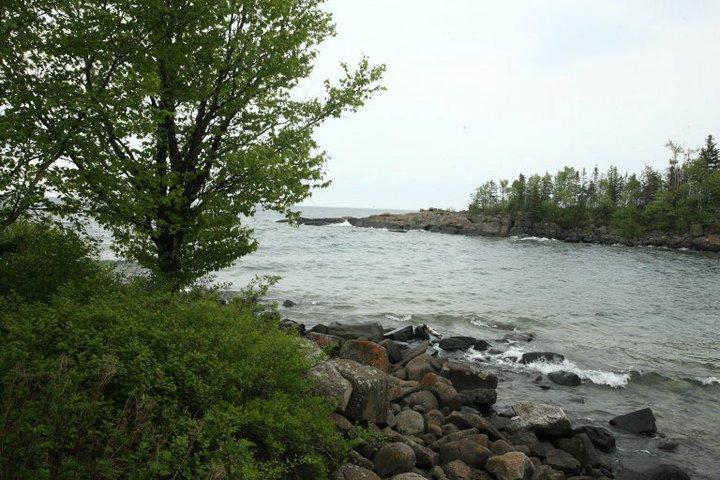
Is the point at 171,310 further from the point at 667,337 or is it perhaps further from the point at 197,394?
the point at 667,337

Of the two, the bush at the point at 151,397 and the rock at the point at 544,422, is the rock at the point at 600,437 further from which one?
the bush at the point at 151,397

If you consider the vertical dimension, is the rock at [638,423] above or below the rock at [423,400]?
below

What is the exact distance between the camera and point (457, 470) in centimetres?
796

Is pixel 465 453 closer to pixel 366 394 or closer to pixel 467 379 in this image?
pixel 366 394

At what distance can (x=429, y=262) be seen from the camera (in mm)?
48812

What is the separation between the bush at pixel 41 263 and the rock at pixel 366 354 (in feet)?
23.2

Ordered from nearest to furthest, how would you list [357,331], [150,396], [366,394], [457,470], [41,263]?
[150,396] < [457,470] < [41,263] < [366,394] < [357,331]

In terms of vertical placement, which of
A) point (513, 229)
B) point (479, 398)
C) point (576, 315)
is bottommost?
point (576, 315)

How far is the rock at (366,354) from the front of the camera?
13.0m

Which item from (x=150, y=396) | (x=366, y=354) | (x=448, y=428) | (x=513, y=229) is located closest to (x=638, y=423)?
(x=448, y=428)

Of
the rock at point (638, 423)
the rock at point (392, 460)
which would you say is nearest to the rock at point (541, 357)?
the rock at point (638, 423)

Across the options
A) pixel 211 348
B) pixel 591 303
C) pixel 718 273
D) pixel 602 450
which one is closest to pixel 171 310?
A: pixel 211 348

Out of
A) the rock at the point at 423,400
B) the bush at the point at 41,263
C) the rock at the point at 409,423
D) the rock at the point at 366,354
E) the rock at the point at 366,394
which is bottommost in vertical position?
the rock at the point at 423,400

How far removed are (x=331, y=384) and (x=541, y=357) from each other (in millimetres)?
11477
